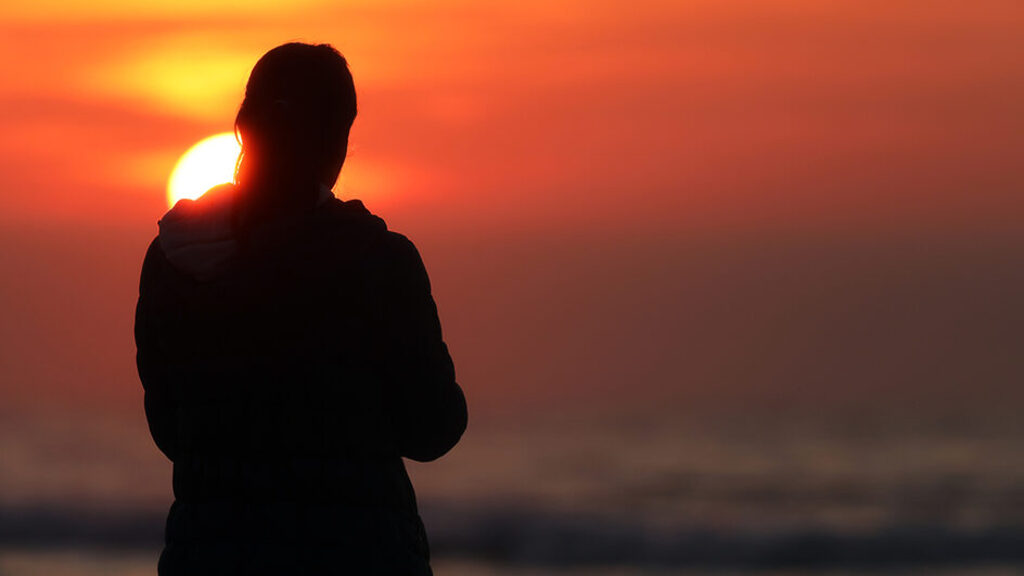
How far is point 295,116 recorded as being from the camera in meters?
2.09

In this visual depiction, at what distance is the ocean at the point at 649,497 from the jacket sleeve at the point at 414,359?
10.8m

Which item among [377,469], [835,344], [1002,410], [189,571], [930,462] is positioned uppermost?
[835,344]

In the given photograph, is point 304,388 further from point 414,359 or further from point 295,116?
point 295,116

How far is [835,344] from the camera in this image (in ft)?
169

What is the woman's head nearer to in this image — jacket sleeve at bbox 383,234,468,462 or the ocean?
jacket sleeve at bbox 383,234,468,462

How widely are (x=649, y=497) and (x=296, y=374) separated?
20449mm

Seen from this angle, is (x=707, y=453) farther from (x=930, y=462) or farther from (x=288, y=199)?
(x=288, y=199)

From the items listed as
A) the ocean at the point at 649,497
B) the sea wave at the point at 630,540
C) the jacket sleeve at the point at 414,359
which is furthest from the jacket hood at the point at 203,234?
the sea wave at the point at 630,540

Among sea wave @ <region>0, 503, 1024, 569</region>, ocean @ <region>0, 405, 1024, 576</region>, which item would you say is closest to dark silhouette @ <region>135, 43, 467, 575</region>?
ocean @ <region>0, 405, 1024, 576</region>

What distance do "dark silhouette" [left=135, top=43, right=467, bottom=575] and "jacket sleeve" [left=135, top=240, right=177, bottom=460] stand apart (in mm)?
30

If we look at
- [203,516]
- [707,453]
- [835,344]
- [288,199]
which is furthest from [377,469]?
[835,344]

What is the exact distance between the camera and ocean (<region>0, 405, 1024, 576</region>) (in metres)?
15.5

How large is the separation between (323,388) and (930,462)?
27.2 metres

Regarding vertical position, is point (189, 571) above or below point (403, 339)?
below
